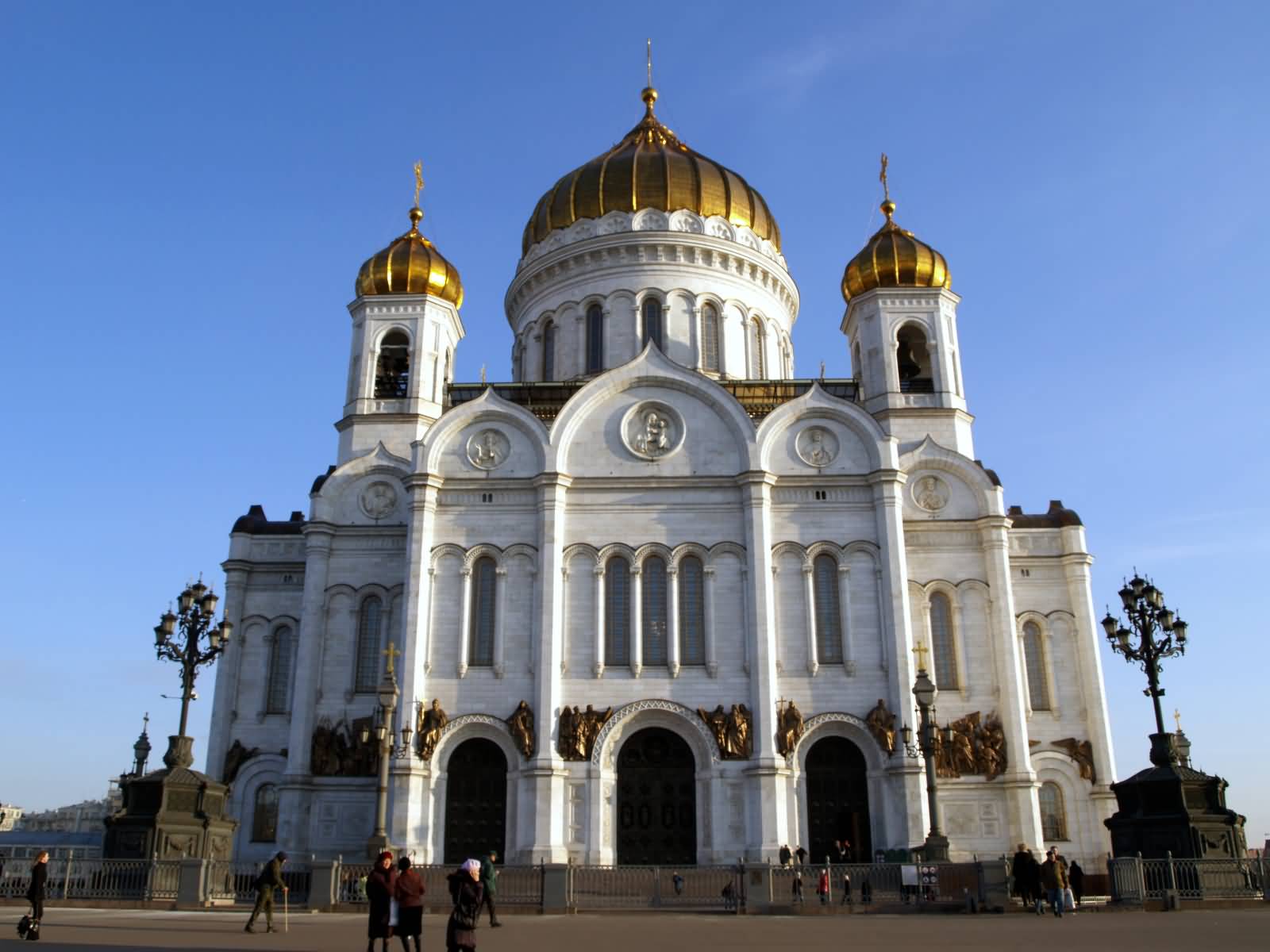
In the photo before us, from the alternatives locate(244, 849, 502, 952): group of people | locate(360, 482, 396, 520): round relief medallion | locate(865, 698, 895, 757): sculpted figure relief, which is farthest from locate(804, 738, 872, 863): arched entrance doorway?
locate(244, 849, 502, 952): group of people

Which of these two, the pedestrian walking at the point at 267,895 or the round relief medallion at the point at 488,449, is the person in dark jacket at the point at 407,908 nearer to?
the pedestrian walking at the point at 267,895

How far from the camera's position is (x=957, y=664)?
98.0ft

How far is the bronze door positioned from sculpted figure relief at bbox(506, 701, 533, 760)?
6.95 metres

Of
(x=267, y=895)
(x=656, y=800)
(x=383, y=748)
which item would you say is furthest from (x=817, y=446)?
(x=267, y=895)

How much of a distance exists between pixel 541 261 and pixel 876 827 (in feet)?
69.8

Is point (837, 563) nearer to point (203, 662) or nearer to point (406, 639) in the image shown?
point (406, 639)

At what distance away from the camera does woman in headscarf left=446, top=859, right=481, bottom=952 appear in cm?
1007

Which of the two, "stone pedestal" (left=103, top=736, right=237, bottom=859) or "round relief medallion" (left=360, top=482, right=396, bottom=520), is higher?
"round relief medallion" (left=360, top=482, right=396, bottom=520)

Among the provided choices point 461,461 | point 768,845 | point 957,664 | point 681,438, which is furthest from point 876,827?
point 461,461

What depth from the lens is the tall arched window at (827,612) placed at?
28875 millimetres

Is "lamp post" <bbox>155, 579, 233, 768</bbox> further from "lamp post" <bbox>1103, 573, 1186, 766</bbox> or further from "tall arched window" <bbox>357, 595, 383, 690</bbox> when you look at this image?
"lamp post" <bbox>1103, 573, 1186, 766</bbox>

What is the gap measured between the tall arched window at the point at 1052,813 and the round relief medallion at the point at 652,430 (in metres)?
13.4

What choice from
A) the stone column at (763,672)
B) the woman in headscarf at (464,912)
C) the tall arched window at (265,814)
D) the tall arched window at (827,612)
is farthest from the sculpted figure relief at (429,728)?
the woman in headscarf at (464,912)

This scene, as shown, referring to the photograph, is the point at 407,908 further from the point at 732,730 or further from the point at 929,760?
the point at 732,730
